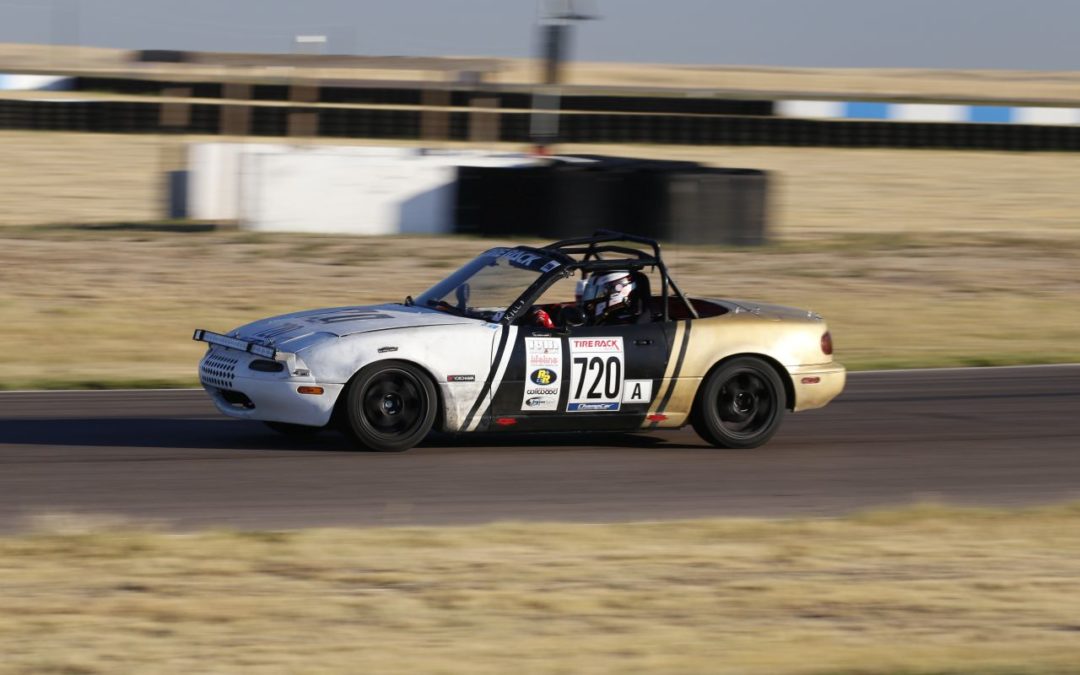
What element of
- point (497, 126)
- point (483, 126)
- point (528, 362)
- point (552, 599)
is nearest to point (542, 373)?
point (528, 362)

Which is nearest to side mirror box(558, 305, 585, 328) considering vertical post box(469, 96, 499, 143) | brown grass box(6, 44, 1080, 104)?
vertical post box(469, 96, 499, 143)

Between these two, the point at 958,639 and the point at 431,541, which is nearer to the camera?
the point at 958,639

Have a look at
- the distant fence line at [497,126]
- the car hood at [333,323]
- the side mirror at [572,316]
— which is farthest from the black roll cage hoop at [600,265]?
the distant fence line at [497,126]

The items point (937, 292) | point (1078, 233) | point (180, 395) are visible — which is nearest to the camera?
point (180, 395)

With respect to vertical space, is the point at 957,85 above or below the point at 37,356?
above

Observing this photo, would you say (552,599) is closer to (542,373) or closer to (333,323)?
(542,373)

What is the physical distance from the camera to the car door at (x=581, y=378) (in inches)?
347

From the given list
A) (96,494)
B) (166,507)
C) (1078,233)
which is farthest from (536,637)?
(1078,233)

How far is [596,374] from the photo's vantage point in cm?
896

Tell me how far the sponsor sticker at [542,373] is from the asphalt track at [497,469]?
36 cm

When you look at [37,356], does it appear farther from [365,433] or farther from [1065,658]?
[1065,658]

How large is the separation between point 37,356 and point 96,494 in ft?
20.4

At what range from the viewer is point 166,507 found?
744 cm

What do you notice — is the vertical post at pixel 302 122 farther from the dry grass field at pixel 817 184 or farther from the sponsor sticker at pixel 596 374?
the sponsor sticker at pixel 596 374
